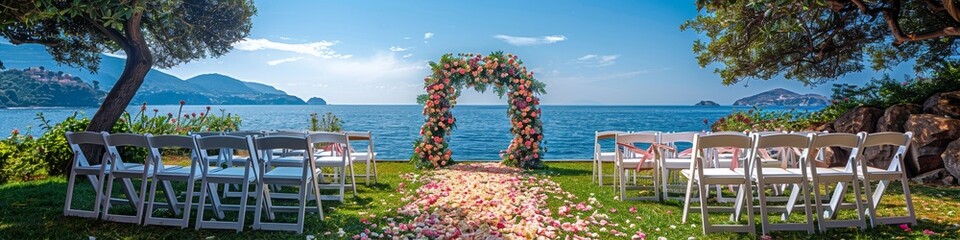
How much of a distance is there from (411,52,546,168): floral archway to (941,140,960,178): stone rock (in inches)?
243

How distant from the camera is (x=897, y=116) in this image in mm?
8453

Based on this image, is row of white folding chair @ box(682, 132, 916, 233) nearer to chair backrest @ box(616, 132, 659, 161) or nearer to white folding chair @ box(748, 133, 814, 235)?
white folding chair @ box(748, 133, 814, 235)

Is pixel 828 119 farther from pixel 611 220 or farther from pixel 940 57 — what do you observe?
pixel 611 220

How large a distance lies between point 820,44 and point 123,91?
12.6 metres

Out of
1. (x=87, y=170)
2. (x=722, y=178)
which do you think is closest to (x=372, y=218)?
(x=87, y=170)

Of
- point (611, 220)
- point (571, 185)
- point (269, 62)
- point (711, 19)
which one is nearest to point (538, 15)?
point (711, 19)

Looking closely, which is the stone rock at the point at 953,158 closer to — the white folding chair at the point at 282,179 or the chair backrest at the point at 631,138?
the chair backrest at the point at 631,138

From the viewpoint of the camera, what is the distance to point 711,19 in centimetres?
1063

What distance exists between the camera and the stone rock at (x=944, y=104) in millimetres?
7987

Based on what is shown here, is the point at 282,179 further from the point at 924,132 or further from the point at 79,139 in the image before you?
the point at 924,132

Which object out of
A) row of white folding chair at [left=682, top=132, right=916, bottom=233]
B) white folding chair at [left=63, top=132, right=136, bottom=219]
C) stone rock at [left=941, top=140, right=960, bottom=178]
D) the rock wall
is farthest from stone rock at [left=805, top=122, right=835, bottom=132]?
white folding chair at [left=63, top=132, right=136, bottom=219]

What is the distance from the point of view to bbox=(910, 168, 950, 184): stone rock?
7.68 meters


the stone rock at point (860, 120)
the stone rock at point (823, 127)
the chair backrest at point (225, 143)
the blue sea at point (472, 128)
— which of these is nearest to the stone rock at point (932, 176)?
the stone rock at point (860, 120)

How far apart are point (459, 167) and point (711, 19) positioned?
5.89m
